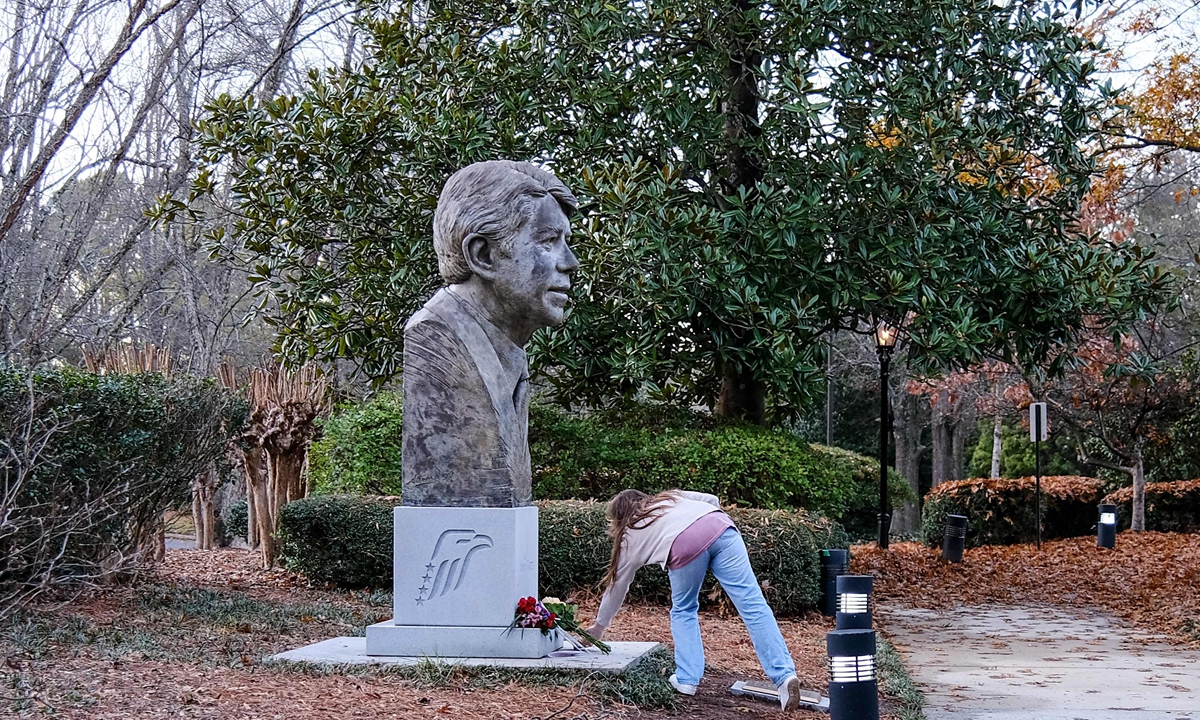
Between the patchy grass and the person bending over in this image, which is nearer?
the person bending over

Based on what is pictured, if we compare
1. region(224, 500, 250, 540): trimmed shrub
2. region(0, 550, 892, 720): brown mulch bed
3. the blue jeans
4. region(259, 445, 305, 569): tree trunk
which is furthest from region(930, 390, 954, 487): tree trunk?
the blue jeans

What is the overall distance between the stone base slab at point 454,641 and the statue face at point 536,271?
6.16 ft

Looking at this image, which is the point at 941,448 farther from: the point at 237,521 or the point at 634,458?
the point at 634,458

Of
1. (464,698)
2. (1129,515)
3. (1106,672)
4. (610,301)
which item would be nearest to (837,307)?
(610,301)

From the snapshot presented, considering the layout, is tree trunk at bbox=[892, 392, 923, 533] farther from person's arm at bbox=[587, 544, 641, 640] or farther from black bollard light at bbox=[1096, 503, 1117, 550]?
person's arm at bbox=[587, 544, 641, 640]

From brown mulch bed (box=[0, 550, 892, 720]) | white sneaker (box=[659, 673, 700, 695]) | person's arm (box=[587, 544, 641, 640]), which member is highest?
person's arm (box=[587, 544, 641, 640])

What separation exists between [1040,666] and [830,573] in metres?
2.28

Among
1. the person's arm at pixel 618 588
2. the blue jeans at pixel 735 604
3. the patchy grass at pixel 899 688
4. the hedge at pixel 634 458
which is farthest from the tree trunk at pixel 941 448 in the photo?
the person's arm at pixel 618 588

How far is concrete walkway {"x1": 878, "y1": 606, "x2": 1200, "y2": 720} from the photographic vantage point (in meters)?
7.87

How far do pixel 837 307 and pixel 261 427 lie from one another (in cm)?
676

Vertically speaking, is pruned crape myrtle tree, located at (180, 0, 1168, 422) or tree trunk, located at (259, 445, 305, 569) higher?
pruned crape myrtle tree, located at (180, 0, 1168, 422)

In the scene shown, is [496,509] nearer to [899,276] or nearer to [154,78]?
[899,276]

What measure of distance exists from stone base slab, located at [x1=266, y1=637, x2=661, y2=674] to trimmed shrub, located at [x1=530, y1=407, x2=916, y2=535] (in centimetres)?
527

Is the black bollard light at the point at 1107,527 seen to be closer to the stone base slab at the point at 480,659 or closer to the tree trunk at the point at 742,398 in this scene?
the tree trunk at the point at 742,398
